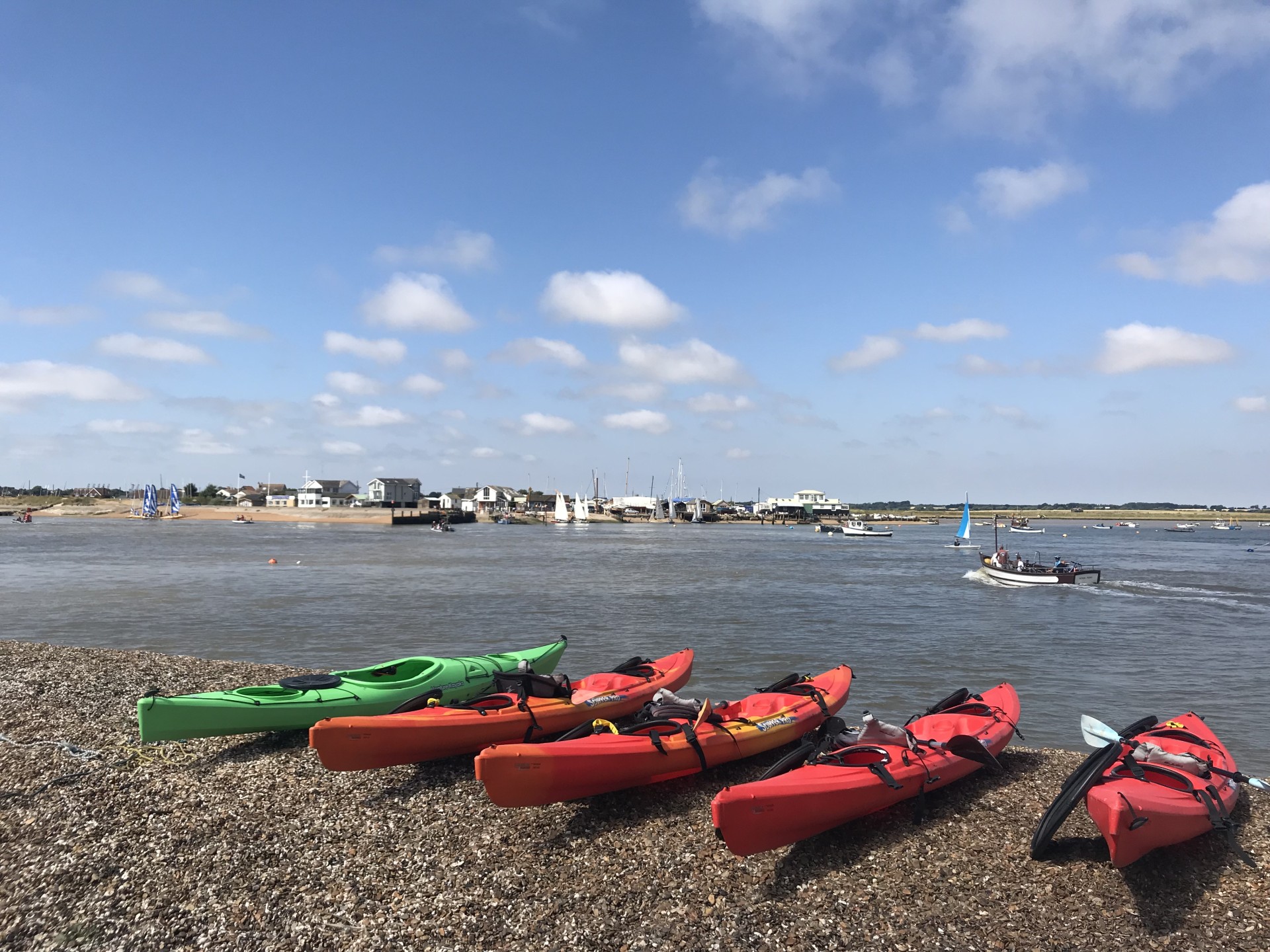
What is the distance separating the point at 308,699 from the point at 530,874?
499cm

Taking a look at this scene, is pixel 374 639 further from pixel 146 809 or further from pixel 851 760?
pixel 851 760

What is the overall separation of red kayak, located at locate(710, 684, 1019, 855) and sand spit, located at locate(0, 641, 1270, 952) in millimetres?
397

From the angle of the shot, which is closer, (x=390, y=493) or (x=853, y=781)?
(x=853, y=781)

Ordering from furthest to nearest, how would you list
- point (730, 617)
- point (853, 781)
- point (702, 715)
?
point (730, 617) → point (702, 715) → point (853, 781)

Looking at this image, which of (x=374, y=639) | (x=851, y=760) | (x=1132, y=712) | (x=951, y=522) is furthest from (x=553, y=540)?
(x=951, y=522)

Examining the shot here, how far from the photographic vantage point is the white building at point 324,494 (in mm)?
134375

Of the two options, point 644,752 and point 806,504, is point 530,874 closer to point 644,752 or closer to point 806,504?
point 644,752

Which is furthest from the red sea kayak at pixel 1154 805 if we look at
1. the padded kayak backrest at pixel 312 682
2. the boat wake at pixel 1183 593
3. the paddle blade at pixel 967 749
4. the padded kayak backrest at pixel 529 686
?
the boat wake at pixel 1183 593

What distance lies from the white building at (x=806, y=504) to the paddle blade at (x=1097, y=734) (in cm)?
14626

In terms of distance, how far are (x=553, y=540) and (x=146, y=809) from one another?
76202 mm

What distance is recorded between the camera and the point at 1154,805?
690 centimetres

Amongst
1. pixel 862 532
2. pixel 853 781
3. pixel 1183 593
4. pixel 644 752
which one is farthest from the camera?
pixel 862 532

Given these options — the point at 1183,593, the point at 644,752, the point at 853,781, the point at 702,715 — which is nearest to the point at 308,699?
the point at 644,752

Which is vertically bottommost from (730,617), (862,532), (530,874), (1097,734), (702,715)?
(730,617)
